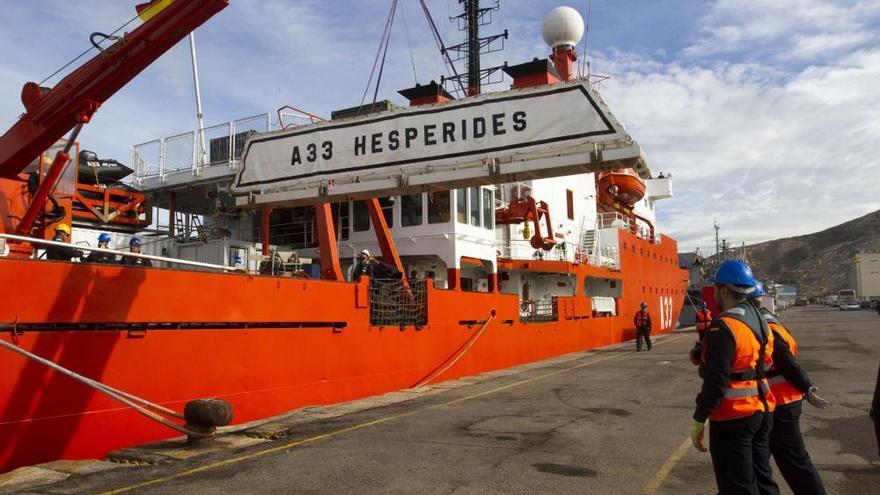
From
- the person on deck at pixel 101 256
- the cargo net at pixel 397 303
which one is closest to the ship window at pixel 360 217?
the cargo net at pixel 397 303

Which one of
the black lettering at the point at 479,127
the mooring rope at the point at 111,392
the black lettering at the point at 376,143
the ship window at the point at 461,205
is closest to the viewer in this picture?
the mooring rope at the point at 111,392

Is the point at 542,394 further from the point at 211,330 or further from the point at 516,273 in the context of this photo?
the point at 516,273

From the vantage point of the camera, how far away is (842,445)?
245 inches

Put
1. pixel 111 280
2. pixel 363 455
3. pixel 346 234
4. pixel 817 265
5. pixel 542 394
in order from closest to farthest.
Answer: pixel 363 455, pixel 111 280, pixel 542 394, pixel 346 234, pixel 817 265

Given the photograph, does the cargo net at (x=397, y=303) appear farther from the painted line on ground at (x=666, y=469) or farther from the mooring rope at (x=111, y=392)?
the painted line on ground at (x=666, y=469)

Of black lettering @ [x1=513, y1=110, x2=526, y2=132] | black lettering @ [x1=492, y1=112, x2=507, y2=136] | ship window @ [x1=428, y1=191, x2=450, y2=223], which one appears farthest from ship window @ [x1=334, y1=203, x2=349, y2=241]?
black lettering @ [x1=513, y1=110, x2=526, y2=132]

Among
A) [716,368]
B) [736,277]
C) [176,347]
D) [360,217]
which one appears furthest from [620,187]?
[716,368]

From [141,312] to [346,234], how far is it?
918cm

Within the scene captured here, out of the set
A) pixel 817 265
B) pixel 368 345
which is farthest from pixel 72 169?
pixel 817 265

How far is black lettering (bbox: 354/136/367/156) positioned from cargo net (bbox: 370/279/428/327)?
3.48 meters

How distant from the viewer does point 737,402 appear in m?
3.38

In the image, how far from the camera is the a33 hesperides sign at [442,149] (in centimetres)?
714

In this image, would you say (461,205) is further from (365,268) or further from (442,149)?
(442,149)

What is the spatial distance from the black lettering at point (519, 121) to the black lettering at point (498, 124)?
15 centimetres
